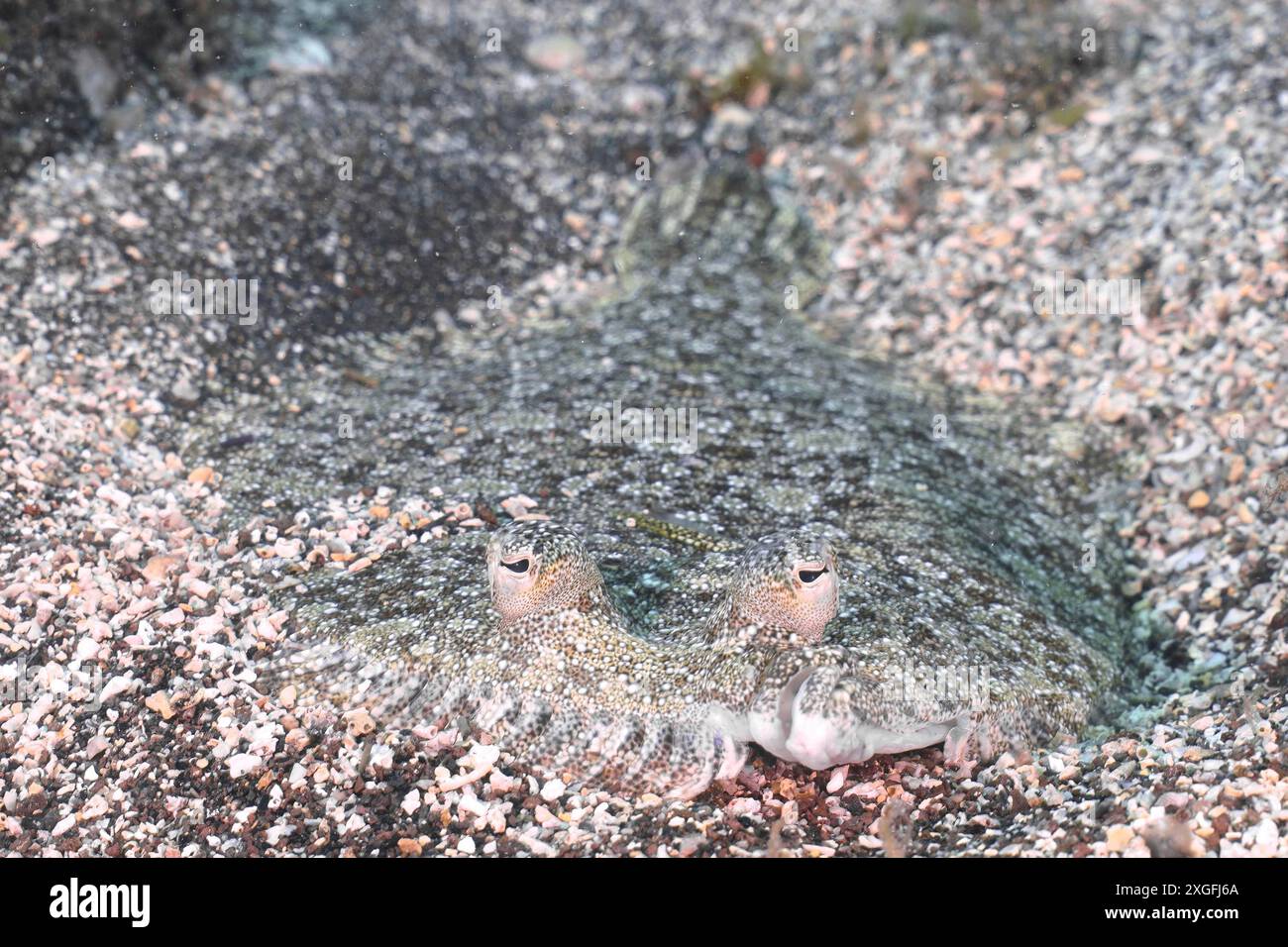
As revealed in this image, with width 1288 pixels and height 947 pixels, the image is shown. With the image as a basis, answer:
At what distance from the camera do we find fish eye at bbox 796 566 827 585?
5.09 m

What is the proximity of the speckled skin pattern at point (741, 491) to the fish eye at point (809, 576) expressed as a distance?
0.26 meters

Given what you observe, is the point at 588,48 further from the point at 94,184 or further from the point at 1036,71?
the point at 94,184

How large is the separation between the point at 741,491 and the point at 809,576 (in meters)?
1.85

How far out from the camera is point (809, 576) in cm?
510

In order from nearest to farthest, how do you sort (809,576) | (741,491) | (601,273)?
(809,576) < (741,491) < (601,273)

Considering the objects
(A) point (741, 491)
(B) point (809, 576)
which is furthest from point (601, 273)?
(B) point (809, 576)

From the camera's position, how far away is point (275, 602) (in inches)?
252

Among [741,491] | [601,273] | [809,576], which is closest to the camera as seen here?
[809,576]

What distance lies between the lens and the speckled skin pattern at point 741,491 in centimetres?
539

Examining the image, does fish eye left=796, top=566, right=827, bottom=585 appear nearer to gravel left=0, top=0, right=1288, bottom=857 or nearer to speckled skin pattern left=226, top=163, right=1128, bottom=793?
speckled skin pattern left=226, top=163, right=1128, bottom=793

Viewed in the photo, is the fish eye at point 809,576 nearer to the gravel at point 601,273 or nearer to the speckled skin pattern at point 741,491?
the speckled skin pattern at point 741,491

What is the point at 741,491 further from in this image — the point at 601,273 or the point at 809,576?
the point at 601,273

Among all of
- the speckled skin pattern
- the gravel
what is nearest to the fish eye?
the speckled skin pattern

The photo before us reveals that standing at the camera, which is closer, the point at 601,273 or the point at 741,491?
the point at 741,491
